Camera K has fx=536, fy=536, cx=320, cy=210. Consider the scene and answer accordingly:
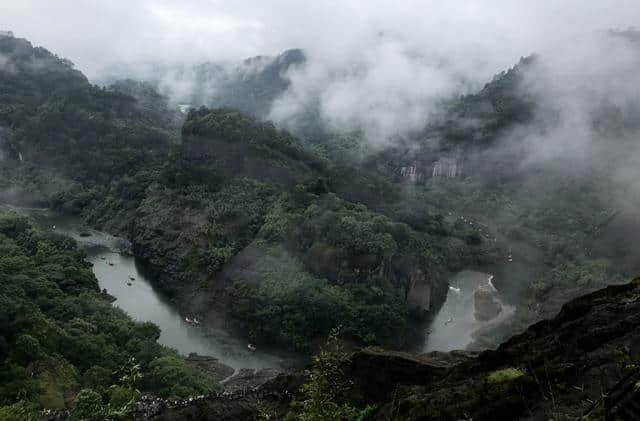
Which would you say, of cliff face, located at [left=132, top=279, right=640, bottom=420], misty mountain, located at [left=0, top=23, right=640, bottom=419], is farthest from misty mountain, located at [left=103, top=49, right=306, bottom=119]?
cliff face, located at [left=132, top=279, right=640, bottom=420]

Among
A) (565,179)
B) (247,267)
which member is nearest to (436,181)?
(565,179)

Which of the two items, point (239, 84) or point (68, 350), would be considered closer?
point (68, 350)

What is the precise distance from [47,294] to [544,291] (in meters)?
39.0

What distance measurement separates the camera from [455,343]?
41312mm

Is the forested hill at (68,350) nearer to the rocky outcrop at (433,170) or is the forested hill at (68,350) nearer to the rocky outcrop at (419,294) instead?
the rocky outcrop at (419,294)

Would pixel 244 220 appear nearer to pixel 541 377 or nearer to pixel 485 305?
pixel 485 305

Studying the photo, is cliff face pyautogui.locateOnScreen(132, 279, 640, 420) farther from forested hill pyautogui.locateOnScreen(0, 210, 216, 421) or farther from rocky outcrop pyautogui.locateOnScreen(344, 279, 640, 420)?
forested hill pyautogui.locateOnScreen(0, 210, 216, 421)

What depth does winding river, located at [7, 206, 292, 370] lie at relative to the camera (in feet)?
129

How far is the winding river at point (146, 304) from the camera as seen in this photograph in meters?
39.2

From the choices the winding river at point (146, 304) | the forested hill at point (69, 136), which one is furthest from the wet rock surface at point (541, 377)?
the forested hill at point (69, 136)

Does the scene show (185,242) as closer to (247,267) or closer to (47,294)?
(247,267)

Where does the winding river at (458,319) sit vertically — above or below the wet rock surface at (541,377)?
above

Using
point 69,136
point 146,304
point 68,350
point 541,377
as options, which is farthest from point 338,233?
point 69,136

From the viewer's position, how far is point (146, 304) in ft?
155
